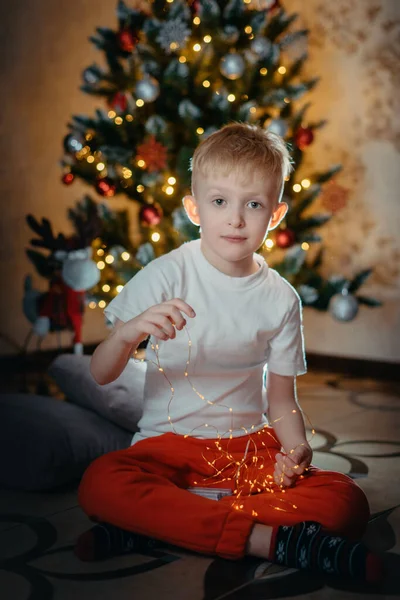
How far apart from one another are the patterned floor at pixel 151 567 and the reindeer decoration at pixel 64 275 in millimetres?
1200

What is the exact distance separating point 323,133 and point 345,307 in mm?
800

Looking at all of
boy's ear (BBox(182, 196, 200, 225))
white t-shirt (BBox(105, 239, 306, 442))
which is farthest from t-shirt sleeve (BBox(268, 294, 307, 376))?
boy's ear (BBox(182, 196, 200, 225))

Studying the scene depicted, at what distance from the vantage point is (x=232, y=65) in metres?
2.66

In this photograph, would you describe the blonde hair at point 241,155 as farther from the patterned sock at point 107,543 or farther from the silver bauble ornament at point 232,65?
the silver bauble ornament at point 232,65

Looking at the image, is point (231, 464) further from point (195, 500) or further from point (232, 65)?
point (232, 65)

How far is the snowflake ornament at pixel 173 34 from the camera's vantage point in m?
2.65

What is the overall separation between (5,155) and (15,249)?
38cm

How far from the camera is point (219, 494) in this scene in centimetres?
135

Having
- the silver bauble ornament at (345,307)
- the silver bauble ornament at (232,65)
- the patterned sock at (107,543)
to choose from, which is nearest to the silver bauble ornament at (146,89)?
the silver bauble ornament at (232,65)

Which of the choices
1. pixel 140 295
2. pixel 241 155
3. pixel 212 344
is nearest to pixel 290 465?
pixel 212 344

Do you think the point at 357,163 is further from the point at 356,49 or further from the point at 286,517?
the point at 286,517

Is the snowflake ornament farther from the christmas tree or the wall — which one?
the wall

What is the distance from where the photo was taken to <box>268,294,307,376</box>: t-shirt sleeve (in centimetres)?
141

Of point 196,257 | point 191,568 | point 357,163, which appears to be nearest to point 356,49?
point 357,163
